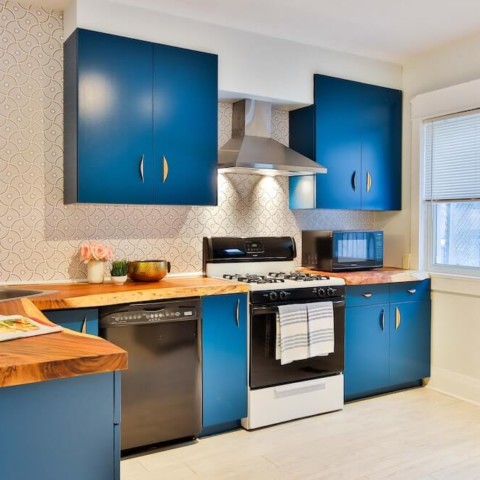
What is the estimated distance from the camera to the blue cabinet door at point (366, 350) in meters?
3.60

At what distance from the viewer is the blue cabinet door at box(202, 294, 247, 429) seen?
3029mm

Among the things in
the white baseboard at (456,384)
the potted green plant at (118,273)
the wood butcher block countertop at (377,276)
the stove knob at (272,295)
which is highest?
the potted green plant at (118,273)

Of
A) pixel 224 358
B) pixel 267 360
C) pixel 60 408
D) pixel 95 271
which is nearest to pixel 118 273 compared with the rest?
pixel 95 271

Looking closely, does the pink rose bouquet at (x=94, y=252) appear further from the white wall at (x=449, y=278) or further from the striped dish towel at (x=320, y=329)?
the white wall at (x=449, y=278)

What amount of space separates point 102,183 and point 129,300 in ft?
2.44

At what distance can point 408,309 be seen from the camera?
154 inches

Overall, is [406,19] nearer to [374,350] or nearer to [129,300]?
[374,350]

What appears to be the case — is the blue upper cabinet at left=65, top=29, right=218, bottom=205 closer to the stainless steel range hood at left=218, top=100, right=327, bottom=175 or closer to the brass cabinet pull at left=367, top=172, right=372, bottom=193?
the stainless steel range hood at left=218, top=100, right=327, bottom=175

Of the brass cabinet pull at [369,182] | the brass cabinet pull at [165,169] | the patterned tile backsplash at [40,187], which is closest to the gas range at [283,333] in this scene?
the patterned tile backsplash at [40,187]

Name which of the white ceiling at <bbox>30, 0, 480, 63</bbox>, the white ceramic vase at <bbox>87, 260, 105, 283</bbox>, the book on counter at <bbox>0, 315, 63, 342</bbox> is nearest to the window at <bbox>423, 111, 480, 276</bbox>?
the white ceiling at <bbox>30, 0, 480, 63</bbox>

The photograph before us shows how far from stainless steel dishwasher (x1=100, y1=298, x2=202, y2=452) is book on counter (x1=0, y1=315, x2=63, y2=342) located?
2.92 ft

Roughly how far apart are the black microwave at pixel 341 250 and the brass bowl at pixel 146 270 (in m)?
1.34

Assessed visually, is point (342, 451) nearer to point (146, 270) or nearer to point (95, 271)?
point (146, 270)

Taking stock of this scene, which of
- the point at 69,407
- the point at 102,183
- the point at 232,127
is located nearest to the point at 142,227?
the point at 102,183
